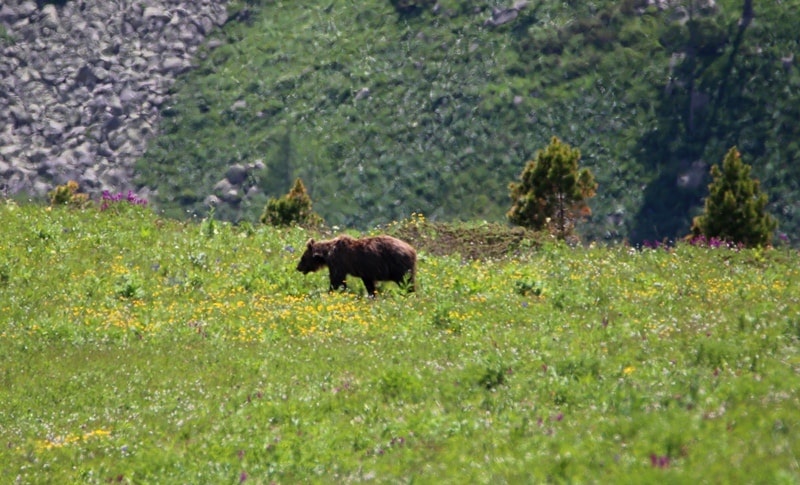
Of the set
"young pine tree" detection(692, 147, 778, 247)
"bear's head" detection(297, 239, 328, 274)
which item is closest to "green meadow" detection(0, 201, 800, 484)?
"bear's head" detection(297, 239, 328, 274)

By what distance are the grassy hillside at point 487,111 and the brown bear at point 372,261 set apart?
50.4 m

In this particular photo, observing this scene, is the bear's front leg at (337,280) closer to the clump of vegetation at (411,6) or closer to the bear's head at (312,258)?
the bear's head at (312,258)

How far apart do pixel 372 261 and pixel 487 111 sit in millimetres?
59952

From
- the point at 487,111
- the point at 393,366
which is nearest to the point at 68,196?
the point at 393,366

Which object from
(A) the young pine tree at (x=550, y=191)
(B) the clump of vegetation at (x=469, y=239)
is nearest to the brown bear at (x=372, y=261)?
(B) the clump of vegetation at (x=469, y=239)

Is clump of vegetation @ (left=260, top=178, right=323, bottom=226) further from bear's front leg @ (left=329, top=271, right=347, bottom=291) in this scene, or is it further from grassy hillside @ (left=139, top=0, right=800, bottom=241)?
bear's front leg @ (left=329, top=271, right=347, bottom=291)

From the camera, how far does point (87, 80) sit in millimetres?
93312

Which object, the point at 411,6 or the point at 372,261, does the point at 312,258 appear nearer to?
the point at 372,261

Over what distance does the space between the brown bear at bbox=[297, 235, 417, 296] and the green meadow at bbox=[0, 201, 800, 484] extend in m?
0.62

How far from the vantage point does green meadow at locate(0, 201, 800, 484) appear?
1119cm

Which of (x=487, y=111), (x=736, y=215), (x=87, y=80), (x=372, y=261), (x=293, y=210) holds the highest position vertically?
(x=372, y=261)

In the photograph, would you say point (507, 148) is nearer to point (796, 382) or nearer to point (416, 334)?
point (416, 334)

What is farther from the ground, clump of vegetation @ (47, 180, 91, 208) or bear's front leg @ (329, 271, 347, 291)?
bear's front leg @ (329, 271, 347, 291)

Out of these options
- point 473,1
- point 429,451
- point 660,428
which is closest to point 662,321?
point 429,451
